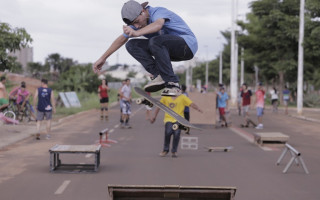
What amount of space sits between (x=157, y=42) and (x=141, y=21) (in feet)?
1.09

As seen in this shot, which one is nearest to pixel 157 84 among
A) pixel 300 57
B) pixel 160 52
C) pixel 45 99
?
pixel 160 52

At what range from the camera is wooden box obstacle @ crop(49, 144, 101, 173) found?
10984mm

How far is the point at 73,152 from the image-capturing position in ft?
36.1

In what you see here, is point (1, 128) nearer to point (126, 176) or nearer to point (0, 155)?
point (0, 155)

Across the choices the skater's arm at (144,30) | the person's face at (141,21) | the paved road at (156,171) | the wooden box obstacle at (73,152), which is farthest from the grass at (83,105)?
the skater's arm at (144,30)

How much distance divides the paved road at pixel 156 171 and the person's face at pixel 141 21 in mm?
4877

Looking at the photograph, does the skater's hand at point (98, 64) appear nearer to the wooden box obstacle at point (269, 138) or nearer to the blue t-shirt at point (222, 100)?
the wooden box obstacle at point (269, 138)

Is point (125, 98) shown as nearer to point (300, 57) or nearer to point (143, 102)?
point (143, 102)

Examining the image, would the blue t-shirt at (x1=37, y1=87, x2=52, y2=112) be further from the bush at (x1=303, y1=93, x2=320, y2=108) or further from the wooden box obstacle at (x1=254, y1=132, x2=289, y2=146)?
the bush at (x1=303, y1=93, x2=320, y2=108)

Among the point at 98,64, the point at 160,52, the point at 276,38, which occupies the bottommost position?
the point at 98,64

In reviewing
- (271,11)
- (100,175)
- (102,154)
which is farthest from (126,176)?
(271,11)

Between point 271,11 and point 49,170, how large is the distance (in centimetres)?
3817

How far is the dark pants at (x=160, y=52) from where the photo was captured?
14.7 ft

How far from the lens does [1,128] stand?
68.7 ft
